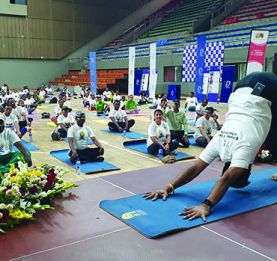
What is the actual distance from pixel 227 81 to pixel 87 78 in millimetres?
11255

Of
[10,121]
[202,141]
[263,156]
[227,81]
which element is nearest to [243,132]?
[263,156]

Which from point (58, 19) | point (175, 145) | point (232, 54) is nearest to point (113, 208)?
point (175, 145)

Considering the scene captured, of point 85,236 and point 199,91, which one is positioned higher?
point 199,91

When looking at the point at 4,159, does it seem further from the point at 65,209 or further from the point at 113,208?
the point at 113,208

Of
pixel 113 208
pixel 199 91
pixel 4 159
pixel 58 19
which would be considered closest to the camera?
pixel 113 208

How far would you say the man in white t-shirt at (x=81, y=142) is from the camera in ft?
18.2

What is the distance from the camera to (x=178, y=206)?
3.42m

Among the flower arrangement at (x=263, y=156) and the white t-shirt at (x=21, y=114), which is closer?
the flower arrangement at (x=263, y=156)

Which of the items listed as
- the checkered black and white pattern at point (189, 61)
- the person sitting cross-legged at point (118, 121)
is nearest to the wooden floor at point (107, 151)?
the person sitting cross-legged at point (118, 121)

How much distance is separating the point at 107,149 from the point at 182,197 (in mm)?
3288

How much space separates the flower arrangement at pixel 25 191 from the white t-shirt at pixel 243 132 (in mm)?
1578

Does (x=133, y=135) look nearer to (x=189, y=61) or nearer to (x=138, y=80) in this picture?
(x=189, y=61)

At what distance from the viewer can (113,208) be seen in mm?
3494

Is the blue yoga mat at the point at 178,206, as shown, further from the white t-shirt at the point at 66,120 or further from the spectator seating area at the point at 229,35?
the spectator seating area at the point at 229,35
